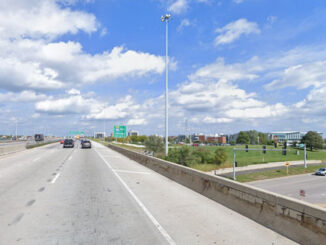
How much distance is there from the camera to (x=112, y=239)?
4887 millimetres

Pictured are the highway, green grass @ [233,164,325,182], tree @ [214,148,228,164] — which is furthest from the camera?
tree @ [214,148,228,164]

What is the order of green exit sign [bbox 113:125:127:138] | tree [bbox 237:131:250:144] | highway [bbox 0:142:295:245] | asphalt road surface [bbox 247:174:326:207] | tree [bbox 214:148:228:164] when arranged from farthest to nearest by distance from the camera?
tree [bbox 237:131:250:144]
tree [bbox 214:148:228:164]
green exit sign [bbox 113:125:127:138]
asphalt road surface [bbox 247:174:326:207]
highway [bbox 0:142:295:245]

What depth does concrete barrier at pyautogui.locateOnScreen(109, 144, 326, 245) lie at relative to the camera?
14.5 ft

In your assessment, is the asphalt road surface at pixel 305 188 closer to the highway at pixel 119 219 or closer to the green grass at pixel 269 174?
the green grass at pixel 269 174

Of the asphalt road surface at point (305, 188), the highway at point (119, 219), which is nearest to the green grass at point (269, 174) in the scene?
the asphalt road surface at point (305, 188)

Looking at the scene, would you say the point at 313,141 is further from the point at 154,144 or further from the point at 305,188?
the point at 154,144

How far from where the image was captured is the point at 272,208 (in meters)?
5.52

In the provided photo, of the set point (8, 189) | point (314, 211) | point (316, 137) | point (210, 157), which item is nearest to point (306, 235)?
point (314, 211)

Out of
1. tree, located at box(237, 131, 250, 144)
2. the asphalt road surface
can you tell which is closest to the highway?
the asphalt road surface

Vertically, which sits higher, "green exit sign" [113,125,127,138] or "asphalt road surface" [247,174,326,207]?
"green exit sign" [113,125,127,138]

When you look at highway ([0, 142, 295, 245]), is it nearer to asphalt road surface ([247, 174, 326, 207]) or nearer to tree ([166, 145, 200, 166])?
asphalt road surface ([247, 174, 326, 207])

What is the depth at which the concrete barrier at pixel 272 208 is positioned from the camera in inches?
174

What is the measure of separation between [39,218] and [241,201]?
517 centimetres

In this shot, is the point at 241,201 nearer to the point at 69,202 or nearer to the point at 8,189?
the point at 69,202
